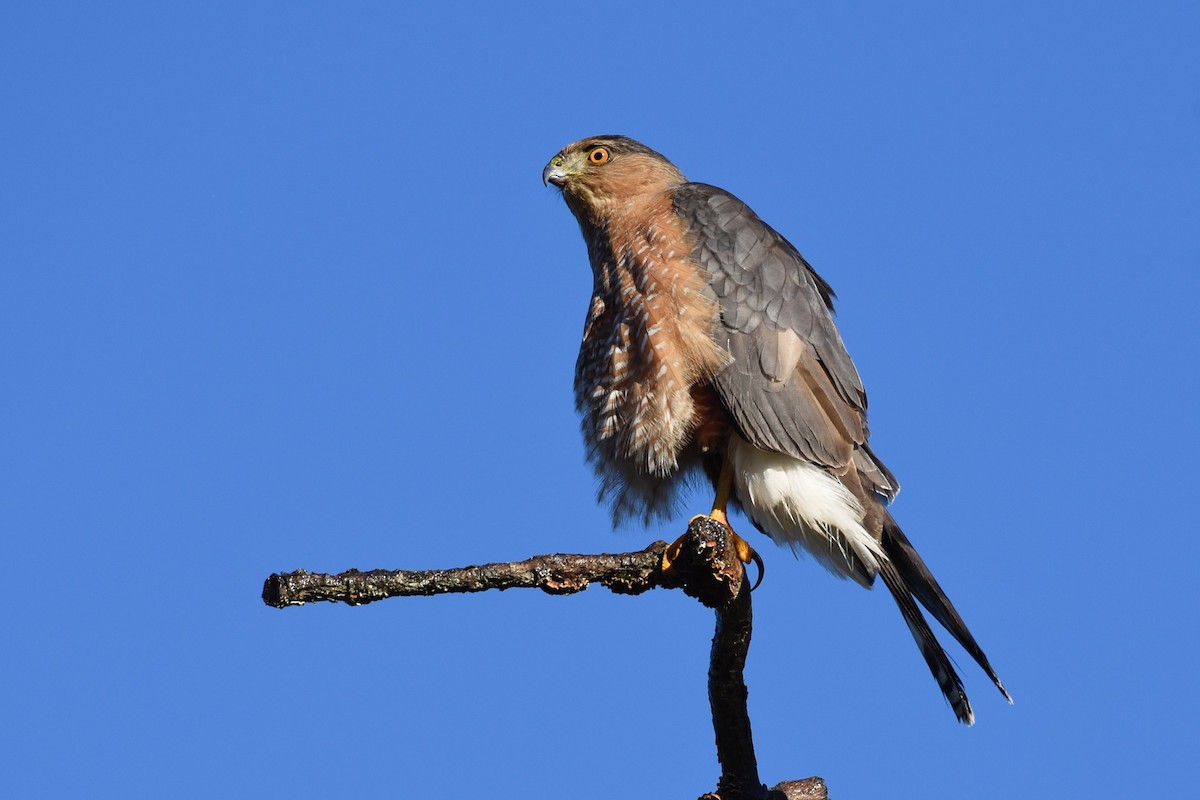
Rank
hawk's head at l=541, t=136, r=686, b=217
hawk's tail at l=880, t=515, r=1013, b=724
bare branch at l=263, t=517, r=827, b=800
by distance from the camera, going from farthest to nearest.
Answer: hawk's head at l=541, t=136, r=686, b=217 → hawk's tail at l=880, t=515, r=1013, b=724 → bare branch at l=263, t=517, r=827, b=800

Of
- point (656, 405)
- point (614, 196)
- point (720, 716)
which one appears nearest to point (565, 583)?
point (720, 716)

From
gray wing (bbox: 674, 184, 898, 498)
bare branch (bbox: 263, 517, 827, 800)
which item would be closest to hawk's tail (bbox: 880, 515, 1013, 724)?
gray wing (bbox: 674, 184, 898, 498)

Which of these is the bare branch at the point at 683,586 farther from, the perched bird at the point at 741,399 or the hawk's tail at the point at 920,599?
the hawk's tail at the point at 920,599

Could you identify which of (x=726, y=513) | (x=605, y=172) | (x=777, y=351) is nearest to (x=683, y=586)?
(x=726, y=513)

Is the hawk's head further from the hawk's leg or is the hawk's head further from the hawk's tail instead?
Result: the hawk's tail

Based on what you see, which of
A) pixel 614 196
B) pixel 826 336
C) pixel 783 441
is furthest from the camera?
pixel 614 196

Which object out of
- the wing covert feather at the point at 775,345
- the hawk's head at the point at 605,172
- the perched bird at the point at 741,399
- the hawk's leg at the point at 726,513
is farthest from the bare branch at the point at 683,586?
the hawk's head at the point at 605,172

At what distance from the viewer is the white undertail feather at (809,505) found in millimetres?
4781

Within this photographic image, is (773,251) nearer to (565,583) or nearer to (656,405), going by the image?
(656,405)

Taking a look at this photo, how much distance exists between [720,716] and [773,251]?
221 centimetres

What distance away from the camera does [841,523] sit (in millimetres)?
4773

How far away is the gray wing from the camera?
15.6ft

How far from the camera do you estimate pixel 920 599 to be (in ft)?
15.2

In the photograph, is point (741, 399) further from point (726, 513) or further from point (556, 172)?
point (556, 172)
